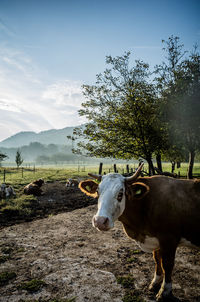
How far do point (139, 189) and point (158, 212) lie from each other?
1.91ft

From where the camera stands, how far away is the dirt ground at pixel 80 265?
3.65 meters

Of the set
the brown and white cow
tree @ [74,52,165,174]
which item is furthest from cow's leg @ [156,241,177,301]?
tree @ [74,52,165,174]

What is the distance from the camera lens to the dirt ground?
365 cm

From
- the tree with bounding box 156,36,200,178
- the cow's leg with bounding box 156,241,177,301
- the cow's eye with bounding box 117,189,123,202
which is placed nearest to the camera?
the cow's leg with bounding box 156,241,177,301

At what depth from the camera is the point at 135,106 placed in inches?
531

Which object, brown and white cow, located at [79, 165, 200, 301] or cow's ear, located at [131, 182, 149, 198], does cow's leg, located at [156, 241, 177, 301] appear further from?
cow's ear, located at [131, 182, 149, 198]

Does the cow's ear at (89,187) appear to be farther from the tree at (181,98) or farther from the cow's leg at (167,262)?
the tree at (181,98)

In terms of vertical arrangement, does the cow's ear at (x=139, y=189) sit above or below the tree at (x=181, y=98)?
below

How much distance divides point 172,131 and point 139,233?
38.2ft

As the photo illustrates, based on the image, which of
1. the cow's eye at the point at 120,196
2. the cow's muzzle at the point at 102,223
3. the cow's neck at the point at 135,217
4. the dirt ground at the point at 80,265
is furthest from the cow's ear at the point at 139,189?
the dirt ground at the point at 80,265

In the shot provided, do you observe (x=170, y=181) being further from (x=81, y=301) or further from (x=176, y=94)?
(x=176, y=94)

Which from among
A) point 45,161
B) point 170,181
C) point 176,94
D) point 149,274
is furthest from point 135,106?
point 45,161

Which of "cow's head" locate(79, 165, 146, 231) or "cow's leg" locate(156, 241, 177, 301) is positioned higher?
"cow's head" locate(79, 165, 146, 231)

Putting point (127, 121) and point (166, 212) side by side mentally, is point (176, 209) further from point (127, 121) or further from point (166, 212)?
point (127, 121)
